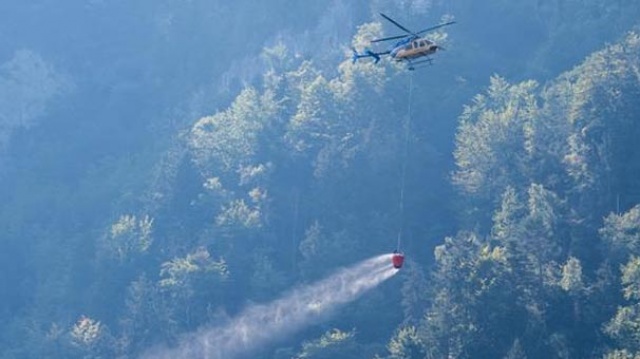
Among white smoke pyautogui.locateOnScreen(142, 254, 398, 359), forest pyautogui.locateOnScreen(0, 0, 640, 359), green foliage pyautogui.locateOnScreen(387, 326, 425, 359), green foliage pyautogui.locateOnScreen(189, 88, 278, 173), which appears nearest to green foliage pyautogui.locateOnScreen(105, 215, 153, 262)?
forest pyautogui.locateOnScreen(0, 0, 640, 359)

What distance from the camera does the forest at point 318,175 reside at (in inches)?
3423

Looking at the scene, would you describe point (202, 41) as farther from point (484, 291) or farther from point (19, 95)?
point (484, 291)

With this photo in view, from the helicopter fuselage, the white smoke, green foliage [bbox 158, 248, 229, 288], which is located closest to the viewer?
the helicopter fuselage

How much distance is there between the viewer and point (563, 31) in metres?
127

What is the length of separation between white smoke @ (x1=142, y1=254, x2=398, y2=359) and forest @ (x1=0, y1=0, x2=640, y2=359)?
65 centimetres

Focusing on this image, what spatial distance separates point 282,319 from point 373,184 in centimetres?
1621

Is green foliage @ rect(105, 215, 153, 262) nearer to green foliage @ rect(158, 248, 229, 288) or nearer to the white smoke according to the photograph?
green foliage @ rect(158, 248, 229, 288)

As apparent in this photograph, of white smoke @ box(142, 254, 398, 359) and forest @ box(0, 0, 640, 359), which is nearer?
forest @ box(0, 0, 640, 359)

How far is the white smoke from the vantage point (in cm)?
9744

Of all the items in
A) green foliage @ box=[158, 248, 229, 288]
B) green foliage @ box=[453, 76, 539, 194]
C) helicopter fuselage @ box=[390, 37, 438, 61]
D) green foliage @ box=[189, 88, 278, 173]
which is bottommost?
helicopter fuselage @ box=[390, 37, 438, 61]

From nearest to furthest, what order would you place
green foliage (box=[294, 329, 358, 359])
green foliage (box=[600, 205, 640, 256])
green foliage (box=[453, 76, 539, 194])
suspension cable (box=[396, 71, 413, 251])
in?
green foliage (box=[600, 205, 640, 256]) < green foliage (box=[294, 329, 358, 359]) < green foliage (box=[453, 76, 539, 194]) < suspension cable (box=[396, 71, 413, 251])

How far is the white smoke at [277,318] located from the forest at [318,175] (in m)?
0.65

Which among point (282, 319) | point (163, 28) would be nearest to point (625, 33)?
point (282, 319)

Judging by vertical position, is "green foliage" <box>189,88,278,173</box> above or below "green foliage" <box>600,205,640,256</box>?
above
